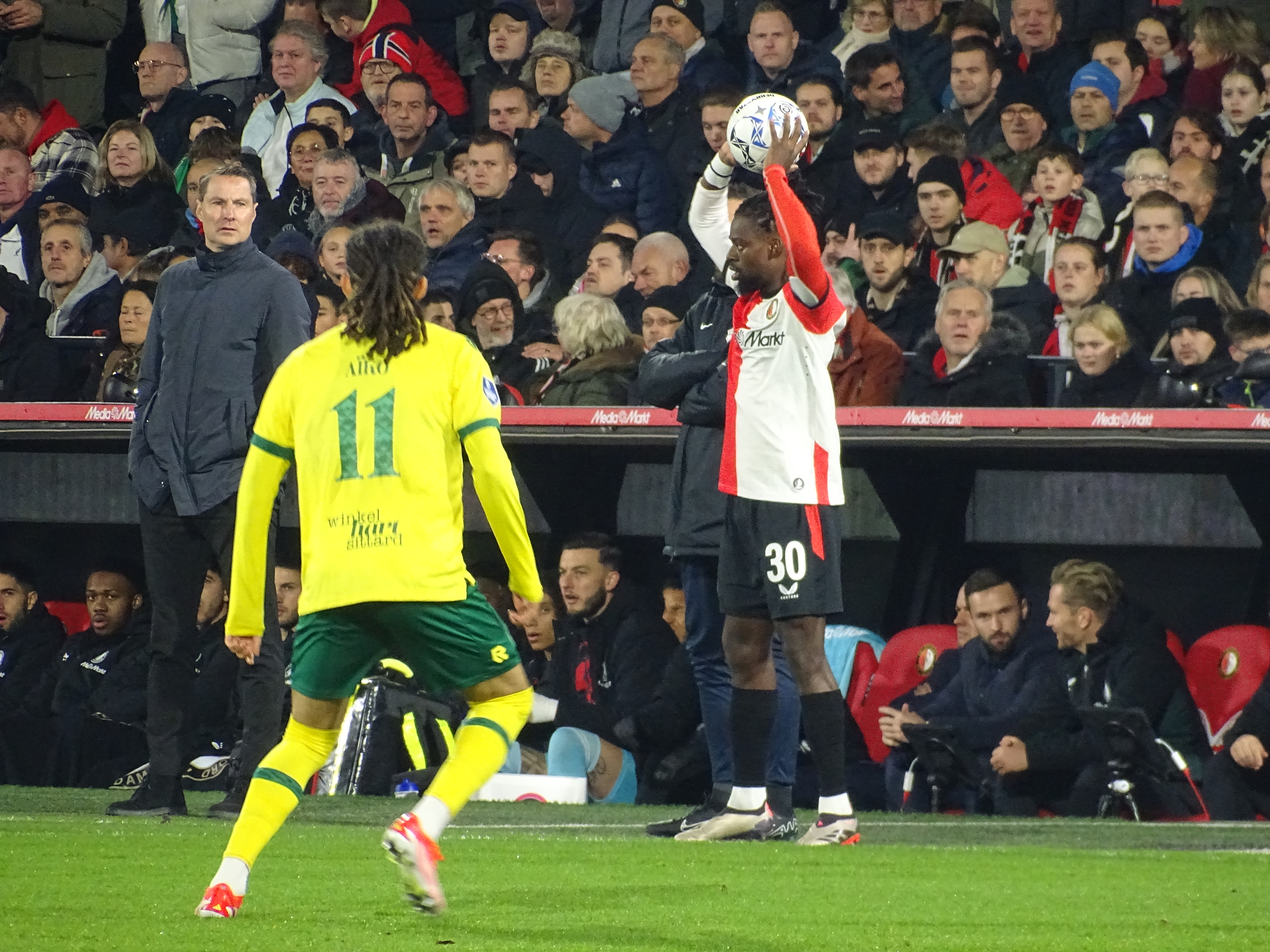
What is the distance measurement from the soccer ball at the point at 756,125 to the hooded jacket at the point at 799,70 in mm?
4585

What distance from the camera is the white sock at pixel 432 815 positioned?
4500 millimetres

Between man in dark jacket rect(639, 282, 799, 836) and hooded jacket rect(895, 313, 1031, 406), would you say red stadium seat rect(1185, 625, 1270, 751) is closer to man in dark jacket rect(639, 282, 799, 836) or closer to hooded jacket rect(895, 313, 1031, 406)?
hooded jacket rect(895, 313, 1031, 406)

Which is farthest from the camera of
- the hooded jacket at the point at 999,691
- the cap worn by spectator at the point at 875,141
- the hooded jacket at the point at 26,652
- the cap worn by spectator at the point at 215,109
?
the cap worn by spectator at the point at 215,109

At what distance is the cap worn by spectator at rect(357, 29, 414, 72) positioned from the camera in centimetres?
1313

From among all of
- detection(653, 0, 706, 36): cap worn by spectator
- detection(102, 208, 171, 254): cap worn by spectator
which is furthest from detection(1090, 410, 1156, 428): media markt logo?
detection(102, 208, 171, 254): cap worn by spectator

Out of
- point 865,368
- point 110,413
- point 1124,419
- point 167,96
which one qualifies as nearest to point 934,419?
point 865,368

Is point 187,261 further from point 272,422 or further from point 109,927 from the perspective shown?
point 109,927

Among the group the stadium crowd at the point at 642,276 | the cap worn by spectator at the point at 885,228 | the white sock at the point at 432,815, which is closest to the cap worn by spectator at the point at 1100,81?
the stadium crowd at the point at 642,276

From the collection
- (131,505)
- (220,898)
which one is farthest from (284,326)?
(131,505)

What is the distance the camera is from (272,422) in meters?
4.82

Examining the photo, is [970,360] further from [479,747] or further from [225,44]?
[225,44]

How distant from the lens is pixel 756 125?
6633 millimetres

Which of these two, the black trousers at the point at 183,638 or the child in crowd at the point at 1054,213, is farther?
the child in crowd at the point at 1054,213

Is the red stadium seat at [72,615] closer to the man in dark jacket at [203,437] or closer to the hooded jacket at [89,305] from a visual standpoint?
the hooded jacket at [89,305]
